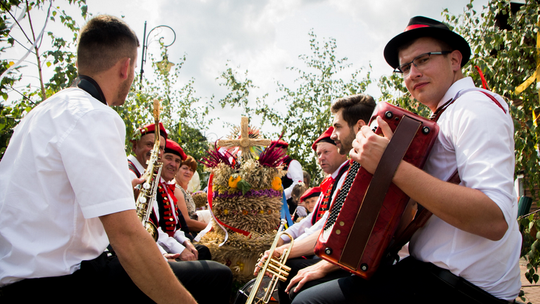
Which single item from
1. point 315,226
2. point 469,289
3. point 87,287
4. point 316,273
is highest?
point 469,289

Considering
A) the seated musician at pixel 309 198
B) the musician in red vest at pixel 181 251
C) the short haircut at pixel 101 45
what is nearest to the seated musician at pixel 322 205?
the musician in red vest at pixel 181 251

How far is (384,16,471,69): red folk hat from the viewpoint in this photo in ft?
6.25

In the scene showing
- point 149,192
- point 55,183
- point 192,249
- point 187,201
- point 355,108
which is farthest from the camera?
point 187,201

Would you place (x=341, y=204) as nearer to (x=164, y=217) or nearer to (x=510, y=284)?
(x=510, y=284)

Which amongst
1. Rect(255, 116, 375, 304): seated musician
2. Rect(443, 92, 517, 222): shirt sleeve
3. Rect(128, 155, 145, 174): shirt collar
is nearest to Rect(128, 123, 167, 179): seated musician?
Rect(128, 155, 145, 174): shirt collar

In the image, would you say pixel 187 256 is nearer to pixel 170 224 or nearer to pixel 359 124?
pixel 170 224

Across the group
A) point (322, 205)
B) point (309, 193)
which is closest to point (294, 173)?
point (309, 193)

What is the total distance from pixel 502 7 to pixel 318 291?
398 cm

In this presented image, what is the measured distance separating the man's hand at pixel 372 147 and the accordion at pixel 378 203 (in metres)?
0.03

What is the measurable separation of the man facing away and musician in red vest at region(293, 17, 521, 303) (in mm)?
1016

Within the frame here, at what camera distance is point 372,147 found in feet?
5.29

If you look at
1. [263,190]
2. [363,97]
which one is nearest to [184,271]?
[263,190]

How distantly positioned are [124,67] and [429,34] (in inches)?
72.0

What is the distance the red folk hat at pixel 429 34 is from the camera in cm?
191
